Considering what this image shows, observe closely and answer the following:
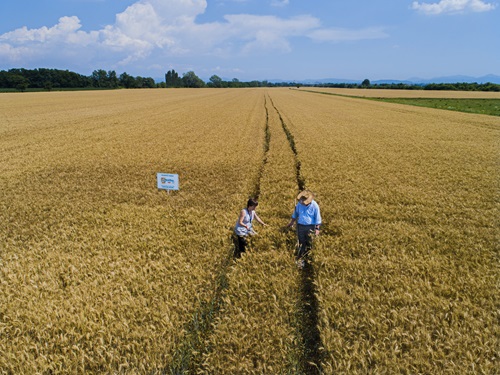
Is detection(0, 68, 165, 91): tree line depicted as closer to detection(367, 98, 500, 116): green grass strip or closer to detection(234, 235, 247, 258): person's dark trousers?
detection(367, 98, 500, 116): green grass strip

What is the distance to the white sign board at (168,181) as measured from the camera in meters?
9.83

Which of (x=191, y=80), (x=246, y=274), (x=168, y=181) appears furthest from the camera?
(x=191, y=80)

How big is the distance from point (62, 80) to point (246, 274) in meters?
157

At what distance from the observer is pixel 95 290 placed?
17.9 ft

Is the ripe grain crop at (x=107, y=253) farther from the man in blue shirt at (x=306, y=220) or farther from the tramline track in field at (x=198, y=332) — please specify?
the man in blue shirt at (x=306, y=220)

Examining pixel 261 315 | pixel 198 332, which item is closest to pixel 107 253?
pixel 198 332

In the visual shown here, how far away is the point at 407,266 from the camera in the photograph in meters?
6.27

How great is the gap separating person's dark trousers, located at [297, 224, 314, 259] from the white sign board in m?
4.59

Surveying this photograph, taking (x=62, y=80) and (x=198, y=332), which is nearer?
(x=198, y=332)

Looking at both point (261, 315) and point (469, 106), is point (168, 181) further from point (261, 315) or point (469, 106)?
point (469, 106)

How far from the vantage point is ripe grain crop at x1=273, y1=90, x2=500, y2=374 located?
4.27 metres

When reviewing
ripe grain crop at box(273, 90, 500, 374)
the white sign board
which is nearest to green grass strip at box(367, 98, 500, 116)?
ripe grain crop at box(273, 90, 500, 374)

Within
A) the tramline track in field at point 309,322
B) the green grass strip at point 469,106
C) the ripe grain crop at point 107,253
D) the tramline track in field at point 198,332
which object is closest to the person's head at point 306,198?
the tramline track in field at point 309,322

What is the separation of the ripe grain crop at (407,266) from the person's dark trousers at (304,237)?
0.92 ft
